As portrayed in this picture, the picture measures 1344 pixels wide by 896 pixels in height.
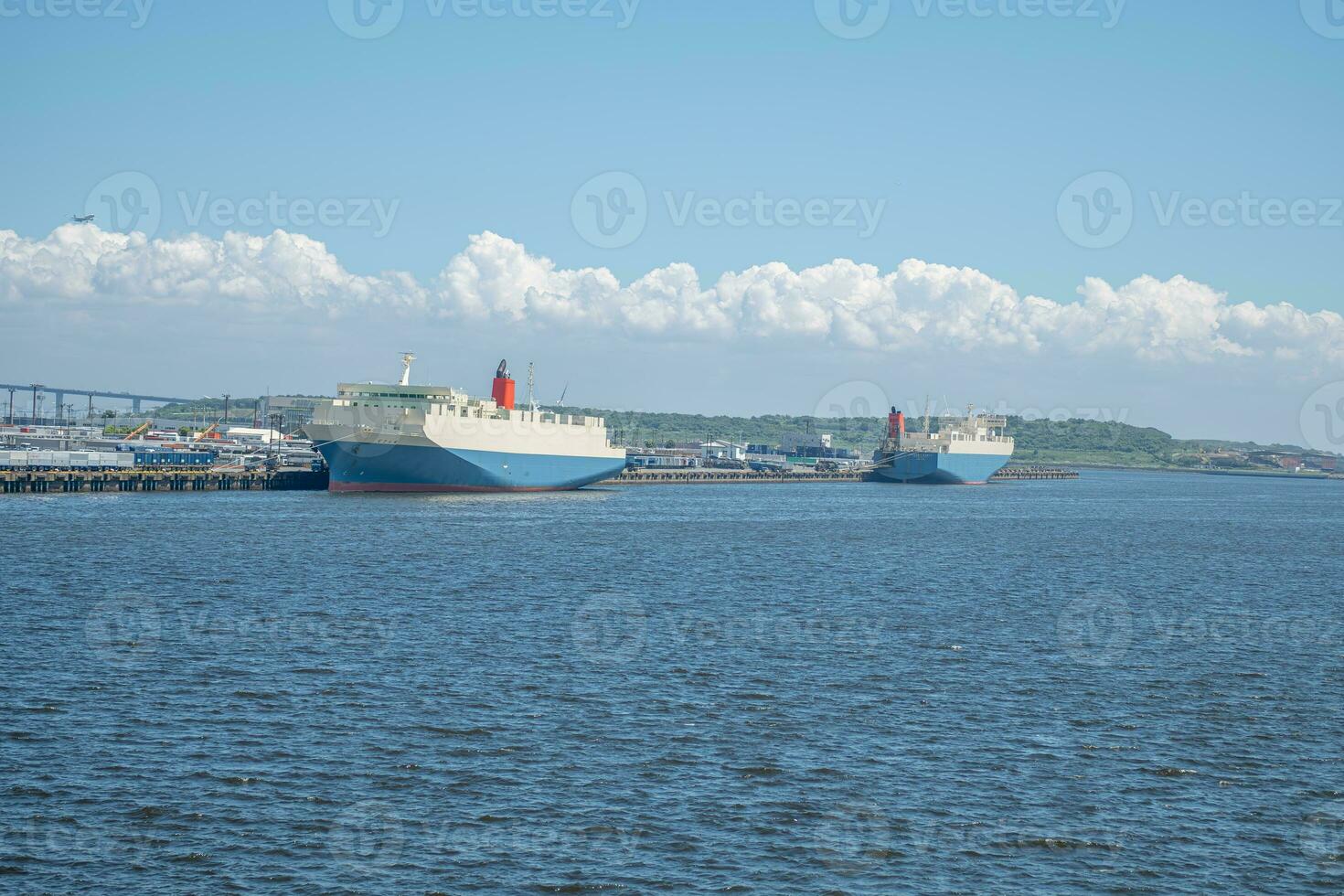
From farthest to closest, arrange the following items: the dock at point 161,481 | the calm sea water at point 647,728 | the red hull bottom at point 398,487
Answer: the red hull bottom at point 398,487 → the dock at point 161,481 → the calm sea water at point 647,728

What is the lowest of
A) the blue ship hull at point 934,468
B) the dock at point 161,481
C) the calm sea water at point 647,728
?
the calm sea water at point 647,728

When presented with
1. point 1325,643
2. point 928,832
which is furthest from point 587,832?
point 1325,643

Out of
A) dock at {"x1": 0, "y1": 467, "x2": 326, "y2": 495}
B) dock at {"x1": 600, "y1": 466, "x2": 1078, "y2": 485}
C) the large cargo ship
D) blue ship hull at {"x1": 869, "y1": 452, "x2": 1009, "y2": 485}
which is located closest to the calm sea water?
the large cargo ship

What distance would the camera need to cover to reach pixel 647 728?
69.1 feet

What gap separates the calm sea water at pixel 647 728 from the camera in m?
15.2

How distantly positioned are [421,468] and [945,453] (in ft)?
262

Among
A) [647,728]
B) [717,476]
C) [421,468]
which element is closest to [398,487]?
[421,468]

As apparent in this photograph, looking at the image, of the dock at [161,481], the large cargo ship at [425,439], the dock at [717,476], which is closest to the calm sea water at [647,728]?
the large cargo ship at [425,439]

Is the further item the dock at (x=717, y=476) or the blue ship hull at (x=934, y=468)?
the blue ship hull at (x=934, y=468)

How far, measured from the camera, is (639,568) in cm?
4481

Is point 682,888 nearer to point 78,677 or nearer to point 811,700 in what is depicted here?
point 811,700

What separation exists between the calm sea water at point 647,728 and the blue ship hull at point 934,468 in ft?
310

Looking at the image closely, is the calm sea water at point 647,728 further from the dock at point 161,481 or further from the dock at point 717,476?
the dock at point 717,476

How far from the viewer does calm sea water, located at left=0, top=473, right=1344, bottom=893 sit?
598 inches
